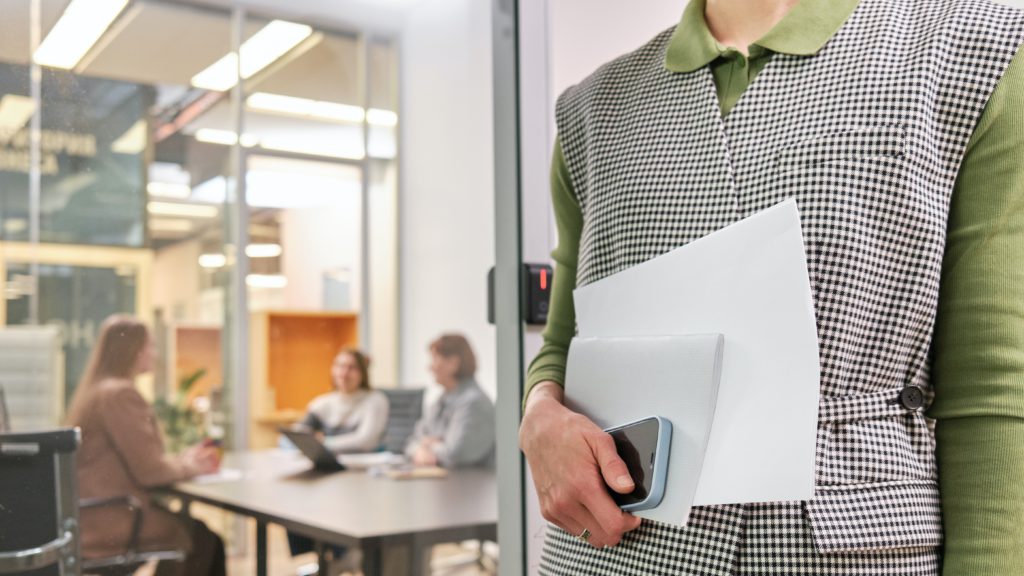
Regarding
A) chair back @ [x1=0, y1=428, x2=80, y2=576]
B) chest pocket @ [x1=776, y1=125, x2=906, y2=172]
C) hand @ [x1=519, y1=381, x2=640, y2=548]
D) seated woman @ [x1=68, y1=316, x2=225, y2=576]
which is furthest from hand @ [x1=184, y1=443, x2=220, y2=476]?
chest pocket @ [x1=776, y1=125, x2=906, y2=172]

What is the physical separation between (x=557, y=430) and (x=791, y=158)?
11.5 inches

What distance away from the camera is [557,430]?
2.32 feet

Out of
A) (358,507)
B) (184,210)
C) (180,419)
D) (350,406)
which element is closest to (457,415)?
(350,406)

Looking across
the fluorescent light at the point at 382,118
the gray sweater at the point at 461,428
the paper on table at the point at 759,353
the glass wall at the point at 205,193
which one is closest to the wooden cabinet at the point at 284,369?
the glass wall at the point at 205,193

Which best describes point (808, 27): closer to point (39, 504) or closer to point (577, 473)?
point (577, 473)

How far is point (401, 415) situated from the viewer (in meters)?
1.82

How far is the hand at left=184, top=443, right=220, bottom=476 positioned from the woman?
7.5 inches

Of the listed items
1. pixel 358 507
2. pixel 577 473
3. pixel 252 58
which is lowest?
pixel 358 507

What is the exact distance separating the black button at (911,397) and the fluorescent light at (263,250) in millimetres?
1022

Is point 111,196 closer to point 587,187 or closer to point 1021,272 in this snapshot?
point 587,187

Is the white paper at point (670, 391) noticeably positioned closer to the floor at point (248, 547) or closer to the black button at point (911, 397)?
the black button at point (911, 397)

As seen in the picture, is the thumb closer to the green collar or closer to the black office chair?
the green collar

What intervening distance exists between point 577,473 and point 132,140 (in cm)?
82

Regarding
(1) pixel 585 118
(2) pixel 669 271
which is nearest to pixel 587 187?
(1) pixel 585 118
